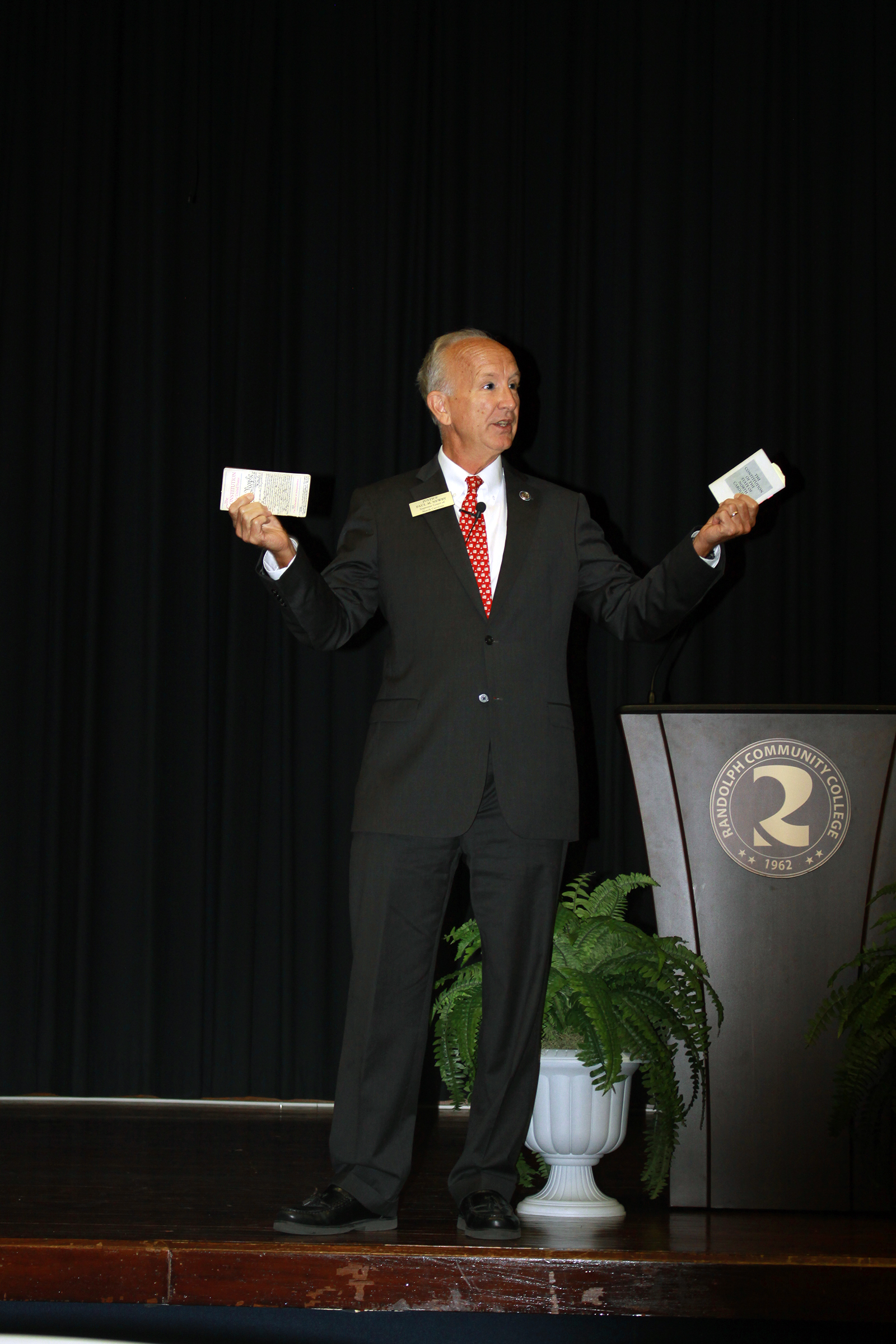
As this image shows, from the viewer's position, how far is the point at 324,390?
398 cm

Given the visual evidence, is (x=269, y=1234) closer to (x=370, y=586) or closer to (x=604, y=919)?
(x=604, y=919)

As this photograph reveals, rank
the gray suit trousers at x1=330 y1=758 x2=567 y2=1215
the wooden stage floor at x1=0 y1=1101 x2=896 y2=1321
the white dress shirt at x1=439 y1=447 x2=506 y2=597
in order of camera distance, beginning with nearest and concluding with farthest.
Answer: the wooden stage floor at x1=0 y1=1101 x2=896 y2=1321, the gray suit trousers at x1=330 y1=758 x2=567 y2=1215, the white dress shirt at x1=439 y1=447 x2=506 y2=597

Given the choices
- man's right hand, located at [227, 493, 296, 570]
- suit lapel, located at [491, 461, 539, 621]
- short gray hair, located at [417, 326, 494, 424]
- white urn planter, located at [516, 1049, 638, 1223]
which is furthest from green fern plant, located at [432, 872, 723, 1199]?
short gray hair, located at [417, 326, 494, 424]

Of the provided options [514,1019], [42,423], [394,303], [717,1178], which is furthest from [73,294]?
[717,1178]

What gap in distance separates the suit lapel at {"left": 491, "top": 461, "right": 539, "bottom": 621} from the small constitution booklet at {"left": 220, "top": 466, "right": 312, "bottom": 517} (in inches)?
16.2

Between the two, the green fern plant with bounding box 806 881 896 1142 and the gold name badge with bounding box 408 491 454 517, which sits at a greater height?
the gold name badge with bounding box 408 491 454 517

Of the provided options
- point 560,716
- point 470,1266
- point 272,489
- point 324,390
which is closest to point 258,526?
point 272,489

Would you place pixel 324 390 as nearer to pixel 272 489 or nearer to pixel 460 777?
pixel 272 489

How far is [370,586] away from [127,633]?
1.80 meters

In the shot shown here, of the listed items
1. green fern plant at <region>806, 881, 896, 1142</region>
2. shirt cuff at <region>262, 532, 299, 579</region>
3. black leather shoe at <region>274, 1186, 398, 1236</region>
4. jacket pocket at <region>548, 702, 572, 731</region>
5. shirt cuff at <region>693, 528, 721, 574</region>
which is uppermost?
shirt cuff at <region>693, 528, 721, 574</region>

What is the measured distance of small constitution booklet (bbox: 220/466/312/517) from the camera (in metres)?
2.08

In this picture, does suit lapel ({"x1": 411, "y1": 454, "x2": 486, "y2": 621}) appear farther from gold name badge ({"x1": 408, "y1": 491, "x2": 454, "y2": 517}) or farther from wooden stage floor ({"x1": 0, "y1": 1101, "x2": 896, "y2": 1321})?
wooden stage floor ({"x1": 0, "y1": 1101, "x2": 896, "y2": 1321})

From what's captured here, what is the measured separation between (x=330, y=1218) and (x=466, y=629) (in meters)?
1.03

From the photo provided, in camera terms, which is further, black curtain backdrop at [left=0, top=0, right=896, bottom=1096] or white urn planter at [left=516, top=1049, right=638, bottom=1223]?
black curtain backdrop at [left=0, top=0, right=896, bottom=1096]
